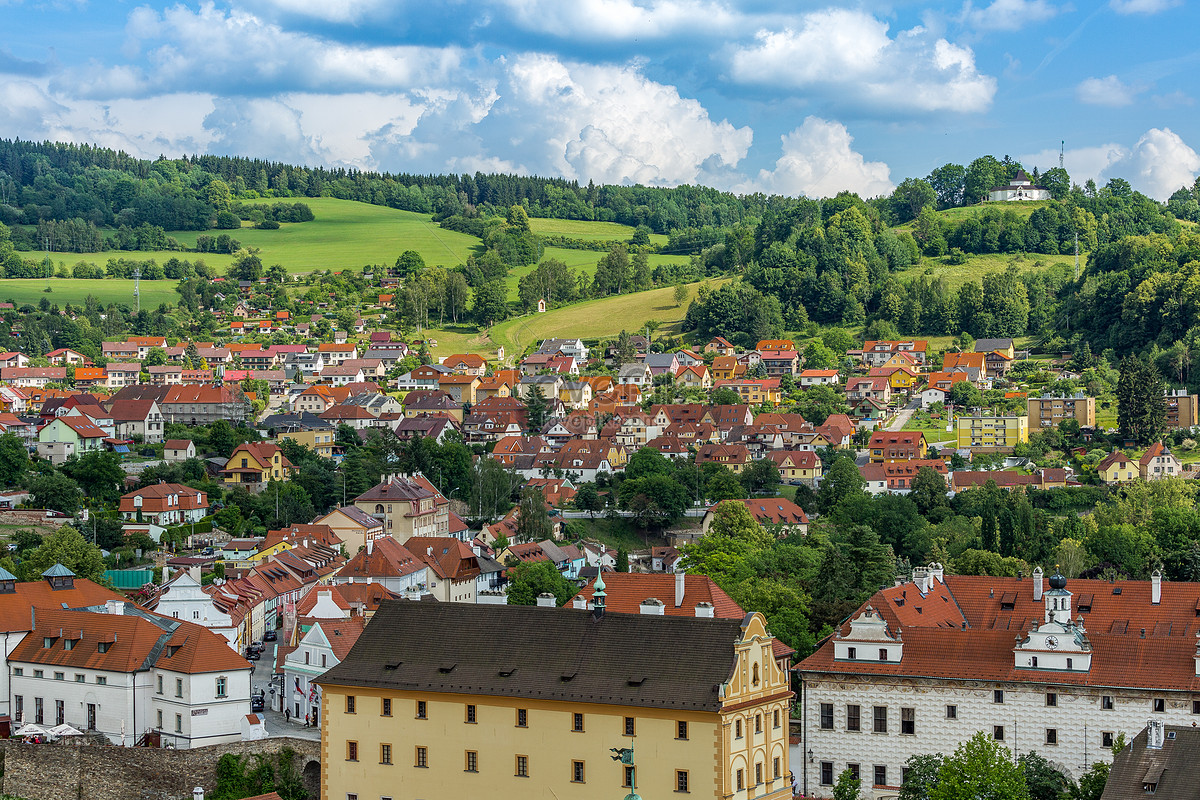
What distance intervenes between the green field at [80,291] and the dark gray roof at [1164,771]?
14942cm

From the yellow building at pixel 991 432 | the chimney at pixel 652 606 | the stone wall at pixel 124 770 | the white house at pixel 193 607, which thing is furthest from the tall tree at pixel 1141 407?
the stone wall at pixel 124 770

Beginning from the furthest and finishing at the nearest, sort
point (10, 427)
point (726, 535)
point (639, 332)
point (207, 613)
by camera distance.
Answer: point (639, 332) → point (10, 427) → point (726, 535) → point (207, 613)

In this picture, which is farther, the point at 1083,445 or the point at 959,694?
the point at 1083,445

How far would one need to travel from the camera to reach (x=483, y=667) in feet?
124

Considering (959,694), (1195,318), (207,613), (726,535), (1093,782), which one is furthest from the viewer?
(1195,318)

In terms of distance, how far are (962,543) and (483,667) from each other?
51.2 m

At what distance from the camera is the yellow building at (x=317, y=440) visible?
368ft

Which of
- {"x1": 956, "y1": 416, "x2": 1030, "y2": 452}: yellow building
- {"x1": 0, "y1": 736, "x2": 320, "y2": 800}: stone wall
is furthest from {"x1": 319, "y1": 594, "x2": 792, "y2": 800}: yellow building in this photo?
{"x1": 956, "y1": 416, "x2": 1030, "y2": 452}: yellow building

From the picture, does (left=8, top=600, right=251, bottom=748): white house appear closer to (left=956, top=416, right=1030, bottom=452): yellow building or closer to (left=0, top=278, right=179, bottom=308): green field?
(left=956, top=416, right=1030, bottom=452): yellow building

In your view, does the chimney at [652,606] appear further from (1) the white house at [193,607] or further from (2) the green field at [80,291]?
(2) the green field at [80,291]

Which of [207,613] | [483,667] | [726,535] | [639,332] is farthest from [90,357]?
[483,667]

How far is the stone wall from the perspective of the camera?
40812 millimetres

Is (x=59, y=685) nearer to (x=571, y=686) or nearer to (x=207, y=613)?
(x=207, y=613)

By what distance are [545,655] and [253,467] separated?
64248 millimetres
